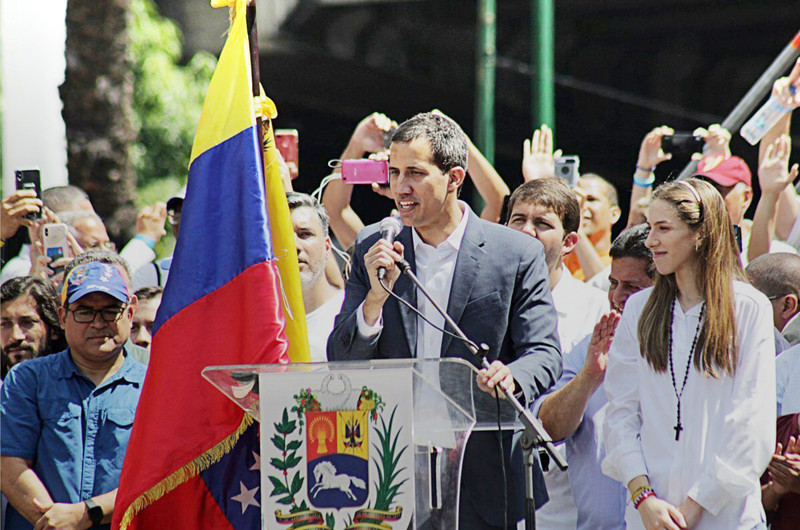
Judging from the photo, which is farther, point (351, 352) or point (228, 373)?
point (351, 352)

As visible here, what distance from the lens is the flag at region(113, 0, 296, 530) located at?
4.55 metres

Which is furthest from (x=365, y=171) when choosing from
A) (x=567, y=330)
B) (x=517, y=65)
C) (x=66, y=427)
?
(x=517, y=65)

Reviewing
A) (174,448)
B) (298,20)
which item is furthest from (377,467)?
(298,20)

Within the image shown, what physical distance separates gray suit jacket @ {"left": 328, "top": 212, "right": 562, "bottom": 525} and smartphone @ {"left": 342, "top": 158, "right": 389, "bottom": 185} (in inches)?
48.1

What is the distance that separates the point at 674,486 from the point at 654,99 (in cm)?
995

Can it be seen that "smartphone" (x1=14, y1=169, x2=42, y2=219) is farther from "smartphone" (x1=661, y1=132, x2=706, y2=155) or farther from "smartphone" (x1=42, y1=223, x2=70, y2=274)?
"smartphone" (x1=661, y1=132, x2=706, y2=155)

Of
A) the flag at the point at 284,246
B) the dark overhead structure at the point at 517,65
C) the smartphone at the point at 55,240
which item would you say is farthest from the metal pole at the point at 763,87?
the dark overhead structure at the point at 517,65

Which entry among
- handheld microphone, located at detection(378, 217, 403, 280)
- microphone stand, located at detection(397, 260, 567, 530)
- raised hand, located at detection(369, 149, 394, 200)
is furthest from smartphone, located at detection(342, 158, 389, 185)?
microphone stand, located at detection(397, 260, 567, 530)

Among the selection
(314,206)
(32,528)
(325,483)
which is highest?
(314,206)

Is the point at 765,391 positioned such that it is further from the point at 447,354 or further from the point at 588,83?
the point at 588,83

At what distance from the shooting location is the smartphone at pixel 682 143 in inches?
274

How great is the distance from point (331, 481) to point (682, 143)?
3.97 metres

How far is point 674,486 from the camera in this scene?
4.27 metres

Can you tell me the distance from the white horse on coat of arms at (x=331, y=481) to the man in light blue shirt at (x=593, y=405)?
54.5 inches
